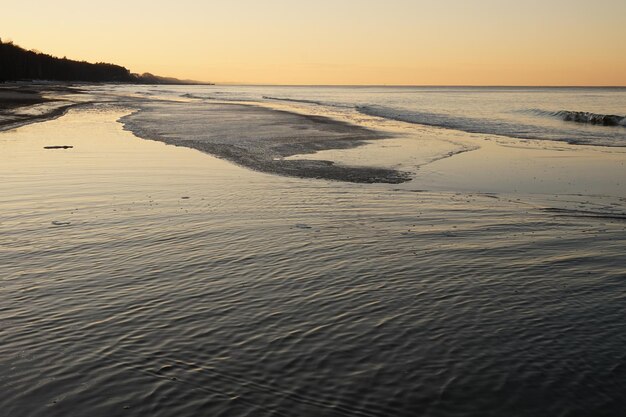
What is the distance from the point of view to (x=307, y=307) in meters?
6.71

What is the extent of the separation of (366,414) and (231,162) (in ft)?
49.3

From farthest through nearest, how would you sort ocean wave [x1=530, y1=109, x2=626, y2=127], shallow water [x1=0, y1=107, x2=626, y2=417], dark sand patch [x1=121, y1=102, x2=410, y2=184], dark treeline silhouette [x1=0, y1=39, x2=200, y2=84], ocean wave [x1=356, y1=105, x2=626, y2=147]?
dark treeline silhouette [x1=0, y1=39, x2=200, y2=84], ocean wave [x1=530, y1=109, x2=626, y2=127], ocean wave [x1=356, y1=105, x2=626, y2=147], dark sand patch [x1=121, y1=102, x2=410, y2=184], shallow water [x1=0, y1=107, x2=626, y2=417]

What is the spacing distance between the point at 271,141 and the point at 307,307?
63.3 feet

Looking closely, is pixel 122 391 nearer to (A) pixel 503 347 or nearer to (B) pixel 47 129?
(A) pixel 503 347

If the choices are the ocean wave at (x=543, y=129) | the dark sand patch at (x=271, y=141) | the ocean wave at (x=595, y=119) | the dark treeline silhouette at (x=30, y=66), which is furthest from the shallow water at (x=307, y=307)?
the dark treeline silhouette at (x=30, y=66)

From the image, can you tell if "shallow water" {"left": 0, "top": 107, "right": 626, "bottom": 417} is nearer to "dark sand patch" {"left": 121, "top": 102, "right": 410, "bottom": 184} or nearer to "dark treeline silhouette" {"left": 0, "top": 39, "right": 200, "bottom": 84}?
"dark sand patch" {"left": 121, "top": 102, "right": 410, "bottom": 184}

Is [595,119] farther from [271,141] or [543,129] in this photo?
[271,141]

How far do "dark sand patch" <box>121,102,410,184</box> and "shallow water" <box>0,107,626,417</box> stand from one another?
176 inches

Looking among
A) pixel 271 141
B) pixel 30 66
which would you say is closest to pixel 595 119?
pixel 271 141

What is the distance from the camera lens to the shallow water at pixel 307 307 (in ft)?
15.9

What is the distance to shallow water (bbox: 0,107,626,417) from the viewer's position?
4844mm

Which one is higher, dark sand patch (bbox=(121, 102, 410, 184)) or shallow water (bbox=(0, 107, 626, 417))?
dark sand patch (bbox=(121, 102, 410, 184))

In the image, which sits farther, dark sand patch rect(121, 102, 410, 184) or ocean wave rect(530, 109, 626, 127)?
ocean wave rect(530, 109, 626, 127)

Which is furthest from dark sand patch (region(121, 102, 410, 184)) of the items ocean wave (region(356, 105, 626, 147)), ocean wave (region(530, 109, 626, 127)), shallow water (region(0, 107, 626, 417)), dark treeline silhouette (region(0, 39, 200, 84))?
dark treeline silhouette (region(0, 39, 200, 84))
